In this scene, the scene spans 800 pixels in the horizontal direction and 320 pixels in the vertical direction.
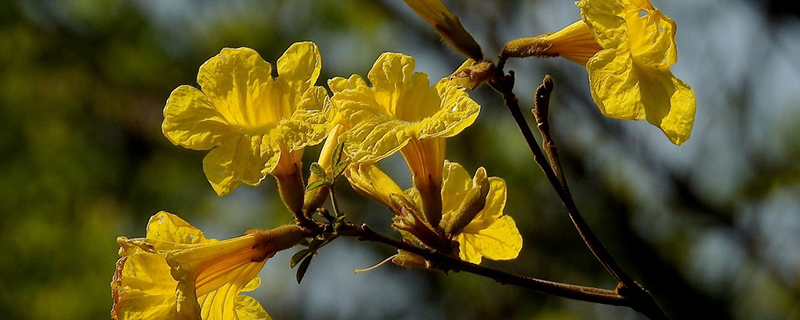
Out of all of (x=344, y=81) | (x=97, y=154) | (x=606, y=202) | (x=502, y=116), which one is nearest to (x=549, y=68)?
(x=502, y=116)

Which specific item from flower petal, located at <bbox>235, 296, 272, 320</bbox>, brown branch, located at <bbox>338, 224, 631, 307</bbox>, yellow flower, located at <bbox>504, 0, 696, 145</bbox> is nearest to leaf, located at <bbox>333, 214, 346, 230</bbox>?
brown branch, located at <bbox>338, 224, 631, 307</bbox>

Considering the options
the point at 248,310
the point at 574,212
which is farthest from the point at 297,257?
the point at 574,212

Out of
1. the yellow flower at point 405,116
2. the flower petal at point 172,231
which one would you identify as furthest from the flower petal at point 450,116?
the flower petal at point 172,231

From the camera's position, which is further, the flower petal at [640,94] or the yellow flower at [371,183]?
the yellow flower at [371,183]

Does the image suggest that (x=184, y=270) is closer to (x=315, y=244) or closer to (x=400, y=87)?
(x=315, y=244)

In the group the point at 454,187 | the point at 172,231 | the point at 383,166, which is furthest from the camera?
the point at 383,166

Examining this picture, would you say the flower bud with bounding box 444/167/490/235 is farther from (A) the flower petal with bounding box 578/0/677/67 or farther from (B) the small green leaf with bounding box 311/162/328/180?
(A) the flower petal with bounding box 578/0/677/67

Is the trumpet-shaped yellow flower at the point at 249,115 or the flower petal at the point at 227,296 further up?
the trumpet-shaped yellow flower at the point at 249,115

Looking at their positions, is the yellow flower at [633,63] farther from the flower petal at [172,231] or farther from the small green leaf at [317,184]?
the flower petal at [172,231]
